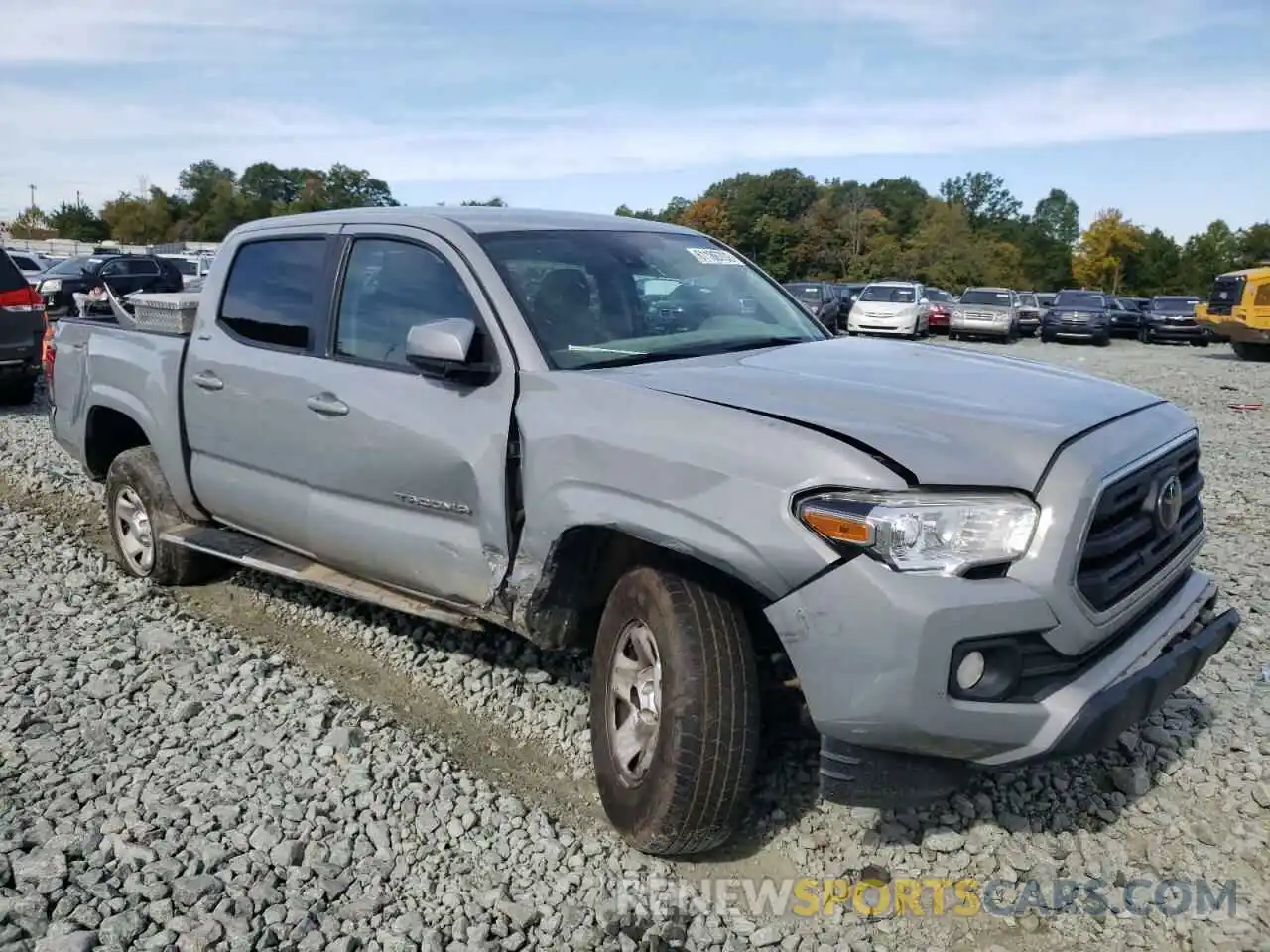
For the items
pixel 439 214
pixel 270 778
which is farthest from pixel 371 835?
pixel 439 214

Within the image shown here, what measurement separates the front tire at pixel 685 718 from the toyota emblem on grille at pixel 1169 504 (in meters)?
1.28

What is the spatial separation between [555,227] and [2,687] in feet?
9.41

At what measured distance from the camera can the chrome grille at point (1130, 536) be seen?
2.75 meters

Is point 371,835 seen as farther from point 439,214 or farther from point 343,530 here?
point 439,214

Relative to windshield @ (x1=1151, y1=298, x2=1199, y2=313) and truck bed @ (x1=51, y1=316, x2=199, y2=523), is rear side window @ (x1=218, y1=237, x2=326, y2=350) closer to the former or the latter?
truck bed @ (x1=51, y1=316, x2=199, y2=523)

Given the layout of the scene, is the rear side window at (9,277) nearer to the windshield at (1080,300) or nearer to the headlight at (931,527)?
the headlight at (931,527)

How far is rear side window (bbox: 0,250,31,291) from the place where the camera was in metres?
11.0

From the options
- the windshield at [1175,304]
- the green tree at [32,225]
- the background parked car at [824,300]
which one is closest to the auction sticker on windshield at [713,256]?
the background parked car at [824,300]

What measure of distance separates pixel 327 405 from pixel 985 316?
28.3 meters

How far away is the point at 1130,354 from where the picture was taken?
26.5 meters

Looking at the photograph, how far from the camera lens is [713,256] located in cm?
448

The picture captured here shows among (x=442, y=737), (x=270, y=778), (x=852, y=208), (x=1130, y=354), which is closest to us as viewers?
(x=270, y=778)

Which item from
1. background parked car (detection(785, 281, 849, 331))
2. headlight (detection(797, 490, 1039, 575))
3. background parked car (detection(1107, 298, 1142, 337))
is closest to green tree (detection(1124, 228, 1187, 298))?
background parked car (detection(1107, 298, 1142, 337))

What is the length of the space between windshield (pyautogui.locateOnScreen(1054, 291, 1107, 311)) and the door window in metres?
31.0
